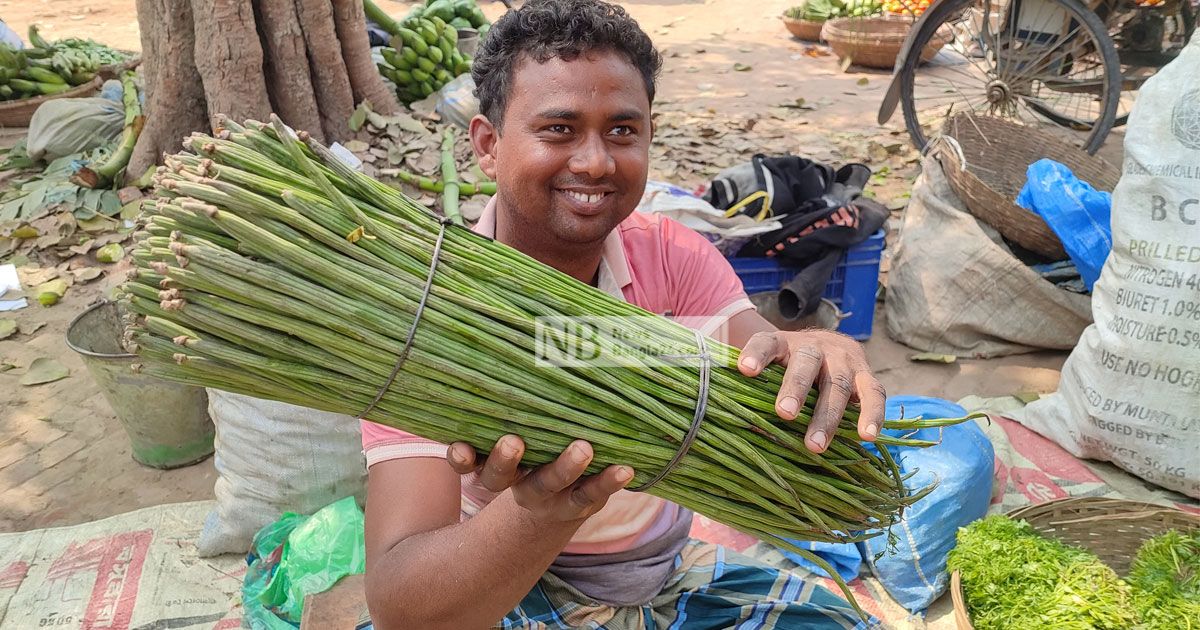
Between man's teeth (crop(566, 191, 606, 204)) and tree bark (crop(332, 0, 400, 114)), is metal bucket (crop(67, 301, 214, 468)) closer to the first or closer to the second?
man's teeth (crop(566, 191, 606, 204))

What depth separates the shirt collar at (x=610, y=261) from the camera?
1.77m

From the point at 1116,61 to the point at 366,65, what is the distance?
16.8 ft

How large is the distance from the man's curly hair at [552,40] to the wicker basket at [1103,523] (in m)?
1.90

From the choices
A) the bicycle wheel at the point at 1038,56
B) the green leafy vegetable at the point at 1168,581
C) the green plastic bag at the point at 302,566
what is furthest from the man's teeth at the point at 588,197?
the bicycle wheel at the point at 1038,56

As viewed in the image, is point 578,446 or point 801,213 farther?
point 801,213

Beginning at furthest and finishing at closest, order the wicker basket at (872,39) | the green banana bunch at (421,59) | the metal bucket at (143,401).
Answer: the wicker basket at (872,39), the green banana bunch at (421,59), the metal bucket at (143,401)

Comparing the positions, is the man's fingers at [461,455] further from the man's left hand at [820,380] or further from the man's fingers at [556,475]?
the man's left hand at [820,380]

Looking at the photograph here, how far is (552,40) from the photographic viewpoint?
159 centimetres

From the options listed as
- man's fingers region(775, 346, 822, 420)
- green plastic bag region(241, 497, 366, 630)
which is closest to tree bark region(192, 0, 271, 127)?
green plastic bag region(241, 497, 366, 630)

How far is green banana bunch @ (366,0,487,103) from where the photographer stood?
20.4 ft

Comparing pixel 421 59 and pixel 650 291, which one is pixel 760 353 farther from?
pixel 421 59

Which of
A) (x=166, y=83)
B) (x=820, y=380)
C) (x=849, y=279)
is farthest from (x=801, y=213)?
(x=166, y=83)

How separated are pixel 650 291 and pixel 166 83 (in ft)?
13.7

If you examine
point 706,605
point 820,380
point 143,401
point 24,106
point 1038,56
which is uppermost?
point 1038,56
